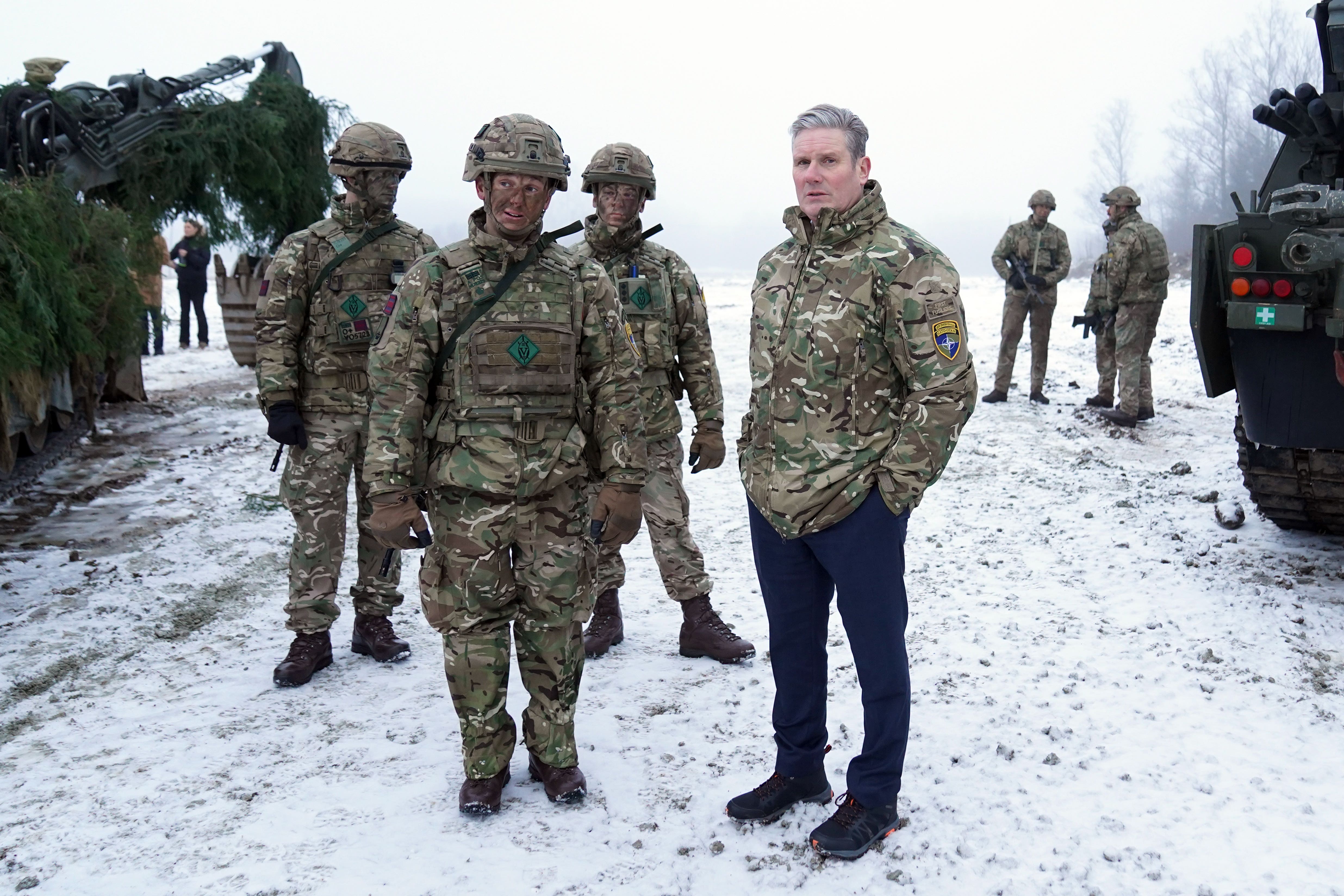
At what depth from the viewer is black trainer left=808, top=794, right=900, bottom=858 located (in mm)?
3088

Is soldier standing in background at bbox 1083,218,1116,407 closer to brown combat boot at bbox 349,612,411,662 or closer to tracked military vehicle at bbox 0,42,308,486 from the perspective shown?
brown combat boot at bbox 349,612,411,662

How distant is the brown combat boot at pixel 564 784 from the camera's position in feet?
11.4

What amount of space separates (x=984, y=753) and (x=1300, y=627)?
6.85ft

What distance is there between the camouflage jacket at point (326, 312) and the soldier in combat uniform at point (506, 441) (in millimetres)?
1274

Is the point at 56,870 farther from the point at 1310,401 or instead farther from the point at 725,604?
the point at 1310,401

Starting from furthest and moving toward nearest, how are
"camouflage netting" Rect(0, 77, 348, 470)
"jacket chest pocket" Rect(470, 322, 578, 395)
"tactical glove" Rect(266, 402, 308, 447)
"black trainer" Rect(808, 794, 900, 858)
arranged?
"camouflage netting" Rect(0, 77, 348, 470)
"tactical glove" Rect(266, 402, 308, 447)
"jacket chest pocket" Rect(470, 322, 578, 395)
"black trainer" Rect(808, 794, 900, 858)

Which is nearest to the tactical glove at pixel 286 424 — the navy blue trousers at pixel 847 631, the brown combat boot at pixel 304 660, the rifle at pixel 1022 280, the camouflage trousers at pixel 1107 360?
the brown combat boot at pixel 304 660

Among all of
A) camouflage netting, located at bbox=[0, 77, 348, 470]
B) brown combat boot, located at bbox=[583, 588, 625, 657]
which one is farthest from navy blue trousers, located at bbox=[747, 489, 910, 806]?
camouflage netting, located at bbox=[0, 77, 348, 470]

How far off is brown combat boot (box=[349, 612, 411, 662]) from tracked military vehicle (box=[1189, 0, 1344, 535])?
3976mm

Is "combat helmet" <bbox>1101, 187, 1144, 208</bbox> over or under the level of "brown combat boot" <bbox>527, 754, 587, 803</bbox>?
over

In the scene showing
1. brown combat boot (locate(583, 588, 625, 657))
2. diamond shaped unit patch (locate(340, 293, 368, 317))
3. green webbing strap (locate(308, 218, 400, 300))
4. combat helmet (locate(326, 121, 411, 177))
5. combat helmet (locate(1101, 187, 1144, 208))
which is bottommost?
brown combat boot (locate(583, 588, 625, 657))

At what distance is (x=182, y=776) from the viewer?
373 centimetres

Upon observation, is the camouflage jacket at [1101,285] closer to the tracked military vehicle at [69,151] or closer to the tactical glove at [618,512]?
the tactical glove at [618,512]

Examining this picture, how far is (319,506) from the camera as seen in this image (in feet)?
15.4
